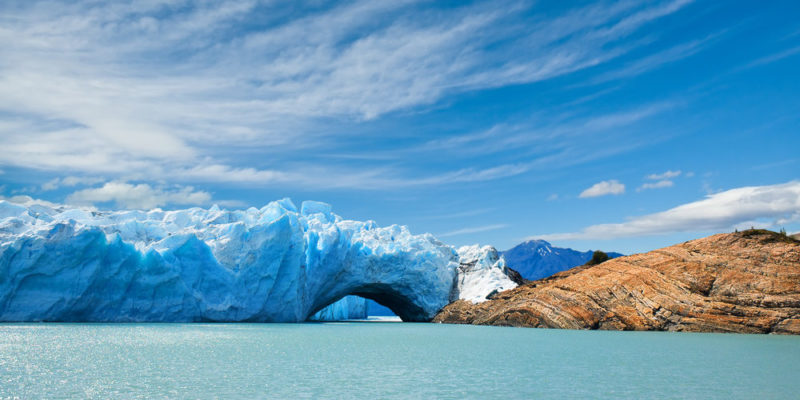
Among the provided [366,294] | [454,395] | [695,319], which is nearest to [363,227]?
[366,294]

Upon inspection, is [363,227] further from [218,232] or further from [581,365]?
[581,365]

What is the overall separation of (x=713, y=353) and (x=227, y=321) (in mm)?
28184

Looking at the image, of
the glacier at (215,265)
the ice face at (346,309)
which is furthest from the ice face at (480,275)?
the ice face at (346,309)

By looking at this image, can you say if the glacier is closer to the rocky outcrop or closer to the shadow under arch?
the shadow under arch

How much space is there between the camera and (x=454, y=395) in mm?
9680

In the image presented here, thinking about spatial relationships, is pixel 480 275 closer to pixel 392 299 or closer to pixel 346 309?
pixel 392 299

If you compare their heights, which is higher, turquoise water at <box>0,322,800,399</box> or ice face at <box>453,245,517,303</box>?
ice face at <box>453,245,517,303</box>

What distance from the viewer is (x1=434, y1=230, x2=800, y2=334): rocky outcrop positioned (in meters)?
25.9

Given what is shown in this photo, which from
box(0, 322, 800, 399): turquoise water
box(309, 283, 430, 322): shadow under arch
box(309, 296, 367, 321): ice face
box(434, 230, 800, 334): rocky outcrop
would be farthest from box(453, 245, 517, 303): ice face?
box(309, 296, 367, 321): ice face

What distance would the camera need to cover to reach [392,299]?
49688mm

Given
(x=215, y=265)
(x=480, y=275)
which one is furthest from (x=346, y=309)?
(x=215, y=265)

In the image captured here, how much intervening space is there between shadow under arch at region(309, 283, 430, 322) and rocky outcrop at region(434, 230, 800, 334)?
12650 millimetres

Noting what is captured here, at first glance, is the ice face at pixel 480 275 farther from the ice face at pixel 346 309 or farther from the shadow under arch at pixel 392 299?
the ice face at pixel 346 309

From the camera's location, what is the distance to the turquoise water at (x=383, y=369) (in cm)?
980
